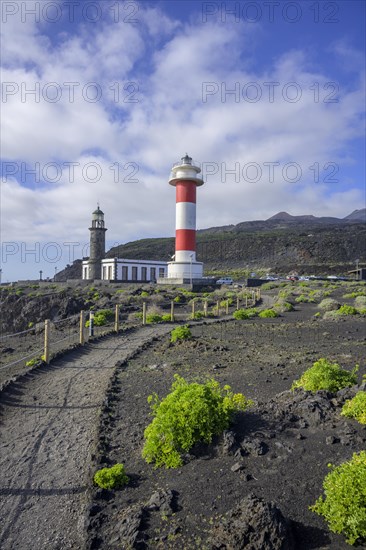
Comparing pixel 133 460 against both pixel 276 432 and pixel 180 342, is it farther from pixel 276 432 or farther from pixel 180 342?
pixel 180 342

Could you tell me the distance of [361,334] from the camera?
1273 cm

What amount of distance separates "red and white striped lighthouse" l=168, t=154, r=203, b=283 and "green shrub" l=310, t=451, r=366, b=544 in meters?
33.6

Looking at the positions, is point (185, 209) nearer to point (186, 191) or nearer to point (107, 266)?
point (186, 191)

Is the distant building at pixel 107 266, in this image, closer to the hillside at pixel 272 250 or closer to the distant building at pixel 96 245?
the distant building at pixel 96 245

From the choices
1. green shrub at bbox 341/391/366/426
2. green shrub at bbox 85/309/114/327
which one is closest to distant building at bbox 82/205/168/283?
green shrub at bbox 85/309/114/327

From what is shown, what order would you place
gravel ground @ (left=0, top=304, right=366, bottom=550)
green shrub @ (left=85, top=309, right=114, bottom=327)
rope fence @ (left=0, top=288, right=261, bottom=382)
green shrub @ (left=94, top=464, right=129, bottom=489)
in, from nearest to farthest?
gravel ground @ (left=0, top=304, right=366, bottom=550)
green shrub @ (left=94, top=464, right=129, bottom=489)
rope fence @ (left=0, top=288, right=261, bottom=382)
green shrub @ (left=85, top=309, right=114, bottom=327)

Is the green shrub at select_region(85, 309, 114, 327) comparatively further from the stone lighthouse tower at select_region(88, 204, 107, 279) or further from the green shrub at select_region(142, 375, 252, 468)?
the stone lighthouse tower at select_region(88, 204, 107, 279)

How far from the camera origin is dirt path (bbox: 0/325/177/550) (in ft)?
11.9

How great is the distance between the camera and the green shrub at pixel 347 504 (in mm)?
2977

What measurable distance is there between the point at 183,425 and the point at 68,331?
44.8 feet

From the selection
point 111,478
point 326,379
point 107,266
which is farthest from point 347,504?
point 107,266

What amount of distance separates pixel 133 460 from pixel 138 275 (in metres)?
44.9

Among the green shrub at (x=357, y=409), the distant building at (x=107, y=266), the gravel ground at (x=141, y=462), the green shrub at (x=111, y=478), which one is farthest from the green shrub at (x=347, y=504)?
the distant building at (x=107, y=266)

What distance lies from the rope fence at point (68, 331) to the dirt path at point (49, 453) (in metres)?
1.08
